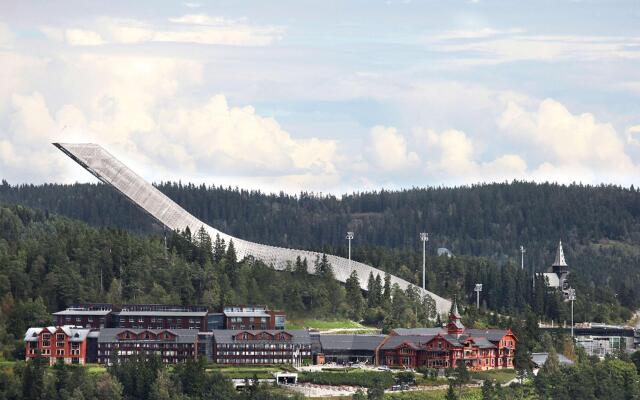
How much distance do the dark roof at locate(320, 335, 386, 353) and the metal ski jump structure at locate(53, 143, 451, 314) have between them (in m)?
17.9

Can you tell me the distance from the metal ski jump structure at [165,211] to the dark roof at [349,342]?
58.8 ft

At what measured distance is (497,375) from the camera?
9781 cm

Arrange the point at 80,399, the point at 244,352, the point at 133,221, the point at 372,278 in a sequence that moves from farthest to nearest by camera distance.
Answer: the point at 133,221 → the point at 372,278 → the point at 244,352 → the point at 80,399

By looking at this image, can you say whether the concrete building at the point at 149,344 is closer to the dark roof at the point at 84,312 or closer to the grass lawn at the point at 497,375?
the dark roof at the point at 84,312

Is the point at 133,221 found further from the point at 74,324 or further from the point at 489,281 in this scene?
the point at 74,324

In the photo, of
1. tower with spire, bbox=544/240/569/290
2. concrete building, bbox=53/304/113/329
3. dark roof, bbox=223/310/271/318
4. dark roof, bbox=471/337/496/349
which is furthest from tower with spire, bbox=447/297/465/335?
tower with spire, bbox=544/240/569/290

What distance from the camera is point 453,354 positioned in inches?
3880

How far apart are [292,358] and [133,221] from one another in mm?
102438

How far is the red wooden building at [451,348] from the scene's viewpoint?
324ft

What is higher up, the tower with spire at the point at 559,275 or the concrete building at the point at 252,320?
the tower with spire at the point at 559,275

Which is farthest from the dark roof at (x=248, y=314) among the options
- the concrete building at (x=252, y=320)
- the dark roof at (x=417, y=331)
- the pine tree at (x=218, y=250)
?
the pine tree at (x=218, y=250)

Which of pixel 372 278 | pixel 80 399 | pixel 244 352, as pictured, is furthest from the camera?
pixel 372 278

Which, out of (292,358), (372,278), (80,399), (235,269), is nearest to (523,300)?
(372,278)

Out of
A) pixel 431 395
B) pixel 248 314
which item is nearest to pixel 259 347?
A: pixel 248 314
